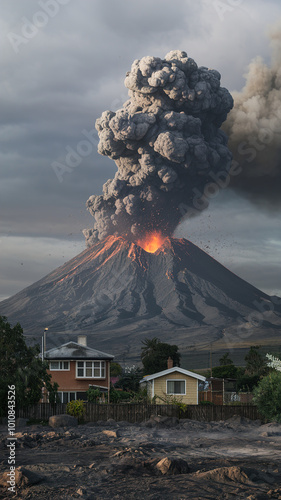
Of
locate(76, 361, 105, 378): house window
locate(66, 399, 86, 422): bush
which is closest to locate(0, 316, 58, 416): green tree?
locate(66, 399, 86, 422): bush

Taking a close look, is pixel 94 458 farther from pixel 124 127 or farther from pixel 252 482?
pixel 124 127

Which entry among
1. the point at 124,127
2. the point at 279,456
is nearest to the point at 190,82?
the point at 124,127

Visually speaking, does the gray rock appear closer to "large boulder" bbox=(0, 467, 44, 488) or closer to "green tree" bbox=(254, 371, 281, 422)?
"green tree" bbox=(254, 371, 281, 422)

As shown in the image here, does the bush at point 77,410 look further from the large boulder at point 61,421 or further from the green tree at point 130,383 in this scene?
the green tree at point 130,383

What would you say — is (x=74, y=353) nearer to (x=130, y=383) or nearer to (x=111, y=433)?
(x=130, y=383)

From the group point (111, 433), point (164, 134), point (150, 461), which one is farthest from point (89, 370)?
point (164, 134)

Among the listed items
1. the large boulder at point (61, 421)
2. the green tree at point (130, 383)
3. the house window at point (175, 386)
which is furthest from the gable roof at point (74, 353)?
the green tree at point (130, 383)

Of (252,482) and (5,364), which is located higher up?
(5,364)
